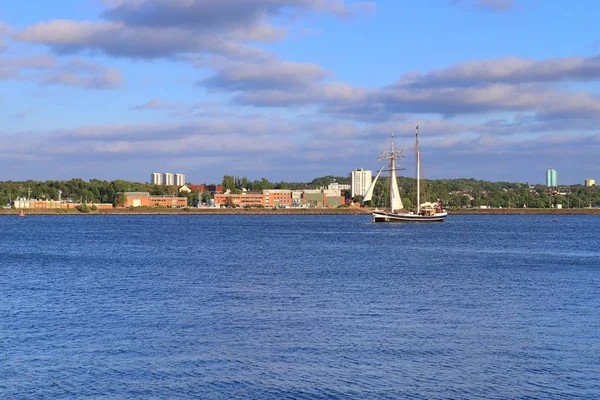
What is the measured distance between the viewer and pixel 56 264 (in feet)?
156

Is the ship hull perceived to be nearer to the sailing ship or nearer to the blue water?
the sailing ship

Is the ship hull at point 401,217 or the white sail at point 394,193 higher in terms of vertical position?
the white sail at point 394,193

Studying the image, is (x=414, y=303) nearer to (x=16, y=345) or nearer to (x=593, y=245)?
(x=16, y=345)

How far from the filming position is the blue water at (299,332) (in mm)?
17641

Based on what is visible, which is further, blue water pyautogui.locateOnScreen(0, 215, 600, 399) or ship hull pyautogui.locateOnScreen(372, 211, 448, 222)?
ship hull pyautogui.locateOnScreen(372, 211, 448, 222)

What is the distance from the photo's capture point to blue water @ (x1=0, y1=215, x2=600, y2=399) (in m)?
17.6

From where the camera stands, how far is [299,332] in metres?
23.4

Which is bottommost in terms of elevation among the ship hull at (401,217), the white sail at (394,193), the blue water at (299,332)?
the blue water at (299,332)

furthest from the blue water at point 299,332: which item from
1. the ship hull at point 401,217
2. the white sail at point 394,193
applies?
the white sail at point 394,193

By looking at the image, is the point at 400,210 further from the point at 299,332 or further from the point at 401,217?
the point at 299,332

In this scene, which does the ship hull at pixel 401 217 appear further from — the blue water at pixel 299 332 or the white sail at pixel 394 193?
the blue water at pixel 299 332

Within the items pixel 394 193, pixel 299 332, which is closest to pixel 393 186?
pixel 394 193

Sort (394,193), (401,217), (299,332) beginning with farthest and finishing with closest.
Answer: (394,193) → (401,217) → (299,332)

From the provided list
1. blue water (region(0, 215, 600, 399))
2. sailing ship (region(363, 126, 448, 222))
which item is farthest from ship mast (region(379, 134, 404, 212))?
blue water (region(0, 215, 600, 399))
